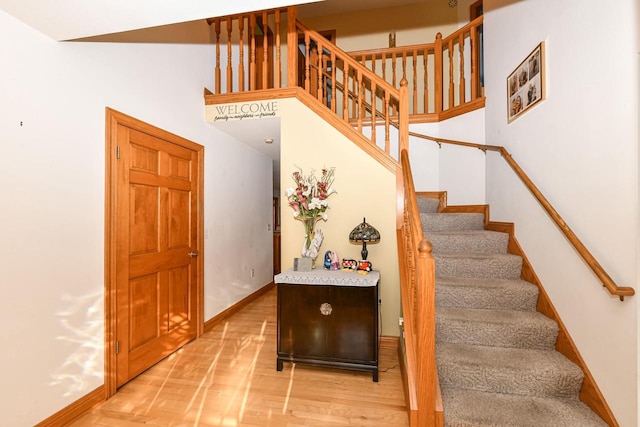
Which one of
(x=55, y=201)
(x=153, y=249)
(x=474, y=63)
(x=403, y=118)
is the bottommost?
(x=153, y=249)

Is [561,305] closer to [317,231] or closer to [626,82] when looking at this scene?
Answer: [626,82]

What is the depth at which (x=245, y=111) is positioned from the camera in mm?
3346

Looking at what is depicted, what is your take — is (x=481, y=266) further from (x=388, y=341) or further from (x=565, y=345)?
(x=388, y=341)

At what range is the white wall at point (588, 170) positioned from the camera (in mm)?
1529

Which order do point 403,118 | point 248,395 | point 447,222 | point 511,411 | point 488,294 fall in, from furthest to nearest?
point 447,222 → point 403,118 → point 488,294 → point 248,395 → point 511,411

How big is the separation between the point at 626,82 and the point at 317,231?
2.23 metres

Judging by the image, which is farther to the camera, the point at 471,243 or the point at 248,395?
the point at 471,243

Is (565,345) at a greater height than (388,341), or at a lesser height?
greater

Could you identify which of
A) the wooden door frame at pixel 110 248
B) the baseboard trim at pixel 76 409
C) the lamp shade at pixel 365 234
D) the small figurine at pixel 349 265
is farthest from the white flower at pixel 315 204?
the baseboard trim at pixel 76 409

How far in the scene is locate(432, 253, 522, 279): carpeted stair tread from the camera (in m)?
2.61

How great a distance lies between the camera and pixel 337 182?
308 centimetres

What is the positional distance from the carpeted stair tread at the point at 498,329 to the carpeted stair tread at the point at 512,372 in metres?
0.08

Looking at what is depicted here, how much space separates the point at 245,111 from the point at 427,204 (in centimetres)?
239

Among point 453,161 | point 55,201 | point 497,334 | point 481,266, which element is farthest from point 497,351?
point 55,201
